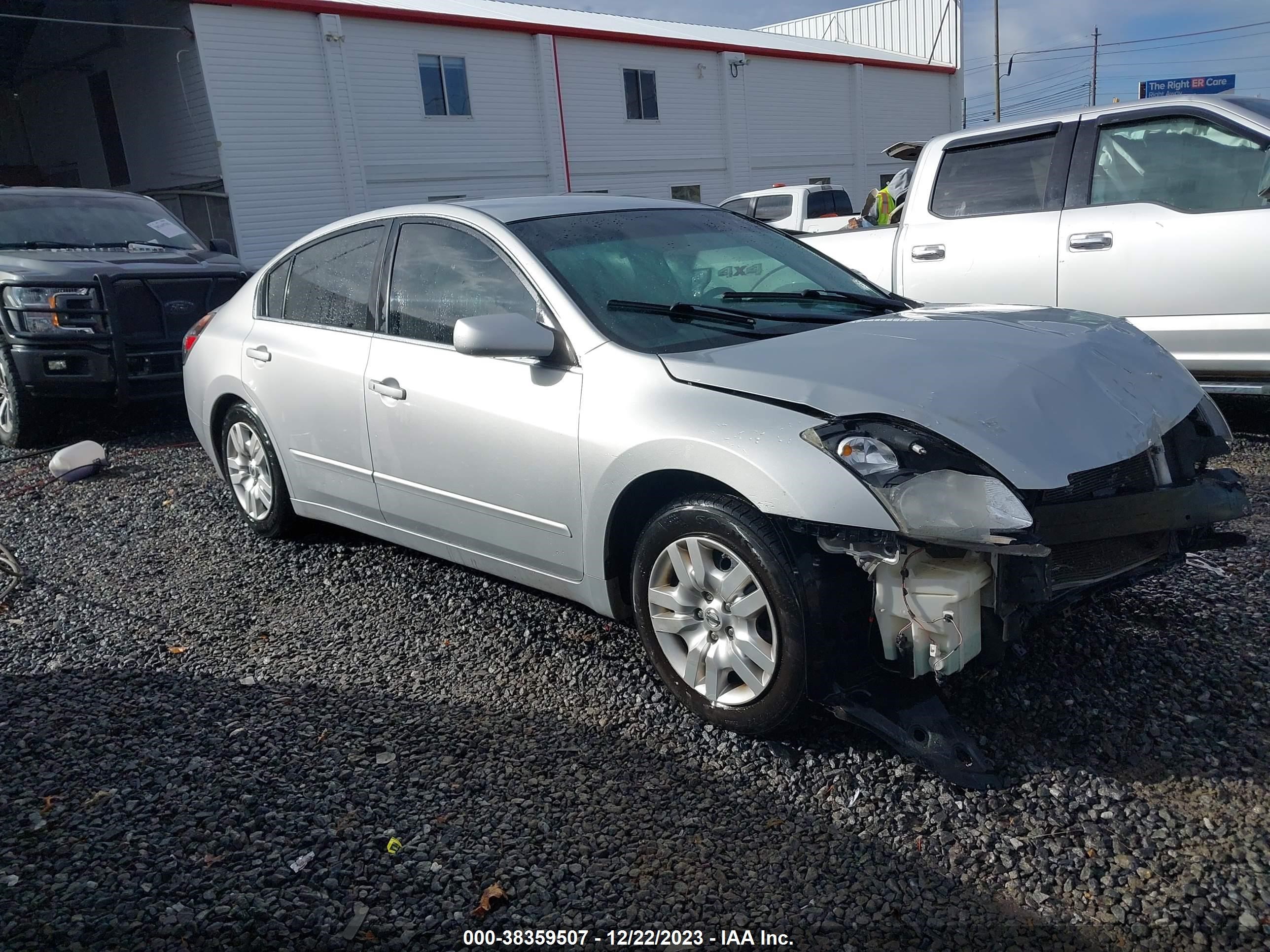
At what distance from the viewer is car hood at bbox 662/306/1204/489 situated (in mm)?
2809

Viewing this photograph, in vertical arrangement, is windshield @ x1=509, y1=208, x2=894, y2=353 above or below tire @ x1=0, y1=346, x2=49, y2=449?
above

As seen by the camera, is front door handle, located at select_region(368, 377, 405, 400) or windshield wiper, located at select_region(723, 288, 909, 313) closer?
windshield wiper, located at select_region(723, 288, 909, 313)

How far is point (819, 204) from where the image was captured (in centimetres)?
1709

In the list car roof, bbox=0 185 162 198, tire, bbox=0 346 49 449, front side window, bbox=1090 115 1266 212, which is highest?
car roof, bbox=0 185 162 198

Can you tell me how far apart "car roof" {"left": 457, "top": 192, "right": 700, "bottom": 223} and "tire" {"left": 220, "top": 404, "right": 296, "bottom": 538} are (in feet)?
4.87

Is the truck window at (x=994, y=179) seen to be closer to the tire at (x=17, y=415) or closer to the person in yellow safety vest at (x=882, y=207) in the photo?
the person in yellow safety vest at (x=882, y=207)

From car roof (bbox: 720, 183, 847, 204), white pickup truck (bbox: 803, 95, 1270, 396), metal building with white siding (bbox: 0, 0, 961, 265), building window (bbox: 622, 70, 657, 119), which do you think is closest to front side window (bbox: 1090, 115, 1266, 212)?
white pickup truck (bbox: 803, 95, 1270, 396)

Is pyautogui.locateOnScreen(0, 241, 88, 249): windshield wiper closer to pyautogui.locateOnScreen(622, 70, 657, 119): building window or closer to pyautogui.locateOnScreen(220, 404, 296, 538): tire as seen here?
pyautogui.locateOnScreen(220, 404, 296, 538): tire

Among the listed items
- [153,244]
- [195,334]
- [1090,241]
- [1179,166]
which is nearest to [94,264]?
[153,244]

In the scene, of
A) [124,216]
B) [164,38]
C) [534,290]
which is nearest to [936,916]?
[534,290]

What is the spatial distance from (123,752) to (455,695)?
105 centimetres

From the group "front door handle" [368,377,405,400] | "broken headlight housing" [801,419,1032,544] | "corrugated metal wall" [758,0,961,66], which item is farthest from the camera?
"corrugated metal wall" [758,0,961,66]


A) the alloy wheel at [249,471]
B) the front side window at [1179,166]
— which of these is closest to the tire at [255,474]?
the alloy wheel at [249,471]

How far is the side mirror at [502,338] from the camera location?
11.1ft
